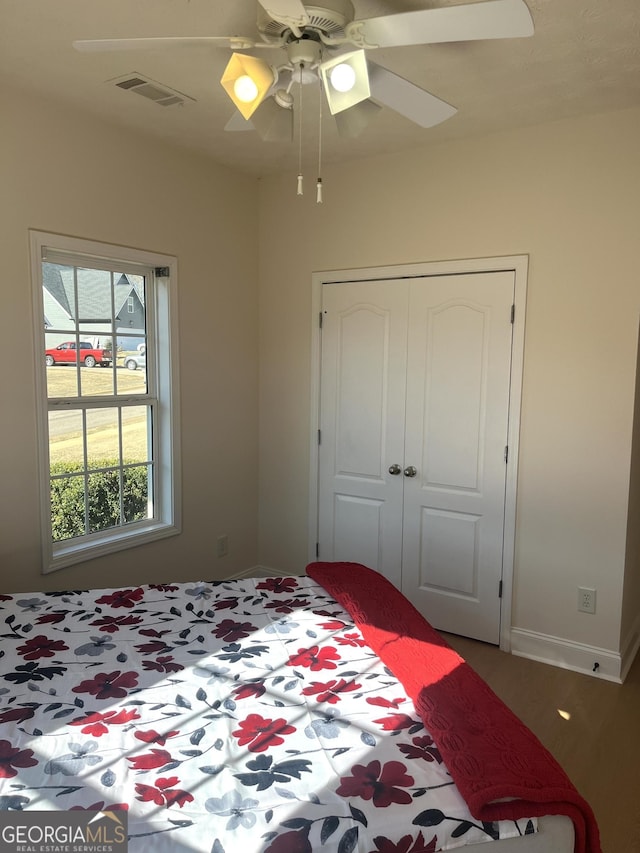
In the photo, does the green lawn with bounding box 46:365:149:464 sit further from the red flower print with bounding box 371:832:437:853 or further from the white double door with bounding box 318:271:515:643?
the red flower print with bounding box 371:832:437:853

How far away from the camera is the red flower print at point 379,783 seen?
136 centimetres

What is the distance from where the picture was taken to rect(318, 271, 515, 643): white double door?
131 inches

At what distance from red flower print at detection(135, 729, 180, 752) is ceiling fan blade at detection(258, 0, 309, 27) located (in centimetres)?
183

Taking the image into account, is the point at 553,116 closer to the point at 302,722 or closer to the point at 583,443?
the point at 583,443

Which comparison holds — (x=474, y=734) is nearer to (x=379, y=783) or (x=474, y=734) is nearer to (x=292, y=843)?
(x=379, y=783)

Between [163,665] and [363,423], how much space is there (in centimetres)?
212

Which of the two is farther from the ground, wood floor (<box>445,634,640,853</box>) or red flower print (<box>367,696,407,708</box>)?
red flower print (<box>367,696,407,708</box>)

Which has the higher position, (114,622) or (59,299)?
(59,299)

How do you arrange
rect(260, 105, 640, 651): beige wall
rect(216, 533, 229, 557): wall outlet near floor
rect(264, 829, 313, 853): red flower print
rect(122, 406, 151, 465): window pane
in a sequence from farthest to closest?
rect(216, 533, 229, 557): wall outlet near floor
rect(122, 406, 151, 465): window pane
rect(260, 105, 640, 651): beige wall
rect(264, 829, 313, 853): red flower print

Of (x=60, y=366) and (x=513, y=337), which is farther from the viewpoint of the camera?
(x=513, y=337)

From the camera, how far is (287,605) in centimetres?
238

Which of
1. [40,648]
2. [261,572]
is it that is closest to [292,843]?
[40,648]

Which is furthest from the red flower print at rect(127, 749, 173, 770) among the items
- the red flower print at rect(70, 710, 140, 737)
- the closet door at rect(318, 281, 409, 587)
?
the closet door at rect(318, 281, 409, 587)

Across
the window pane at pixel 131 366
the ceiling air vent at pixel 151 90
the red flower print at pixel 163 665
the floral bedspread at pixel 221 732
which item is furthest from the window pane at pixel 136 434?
the red flower print at pixel 163 665
